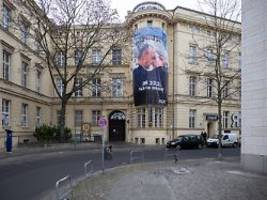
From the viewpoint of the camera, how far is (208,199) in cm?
1126

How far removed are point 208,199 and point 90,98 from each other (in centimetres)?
4235

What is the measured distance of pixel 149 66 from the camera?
152 ft

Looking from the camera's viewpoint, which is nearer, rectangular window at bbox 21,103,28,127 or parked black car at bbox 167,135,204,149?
rectangular window at bbox 21,103,28,127

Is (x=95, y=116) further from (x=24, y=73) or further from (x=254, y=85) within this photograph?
(x=254, y=85)

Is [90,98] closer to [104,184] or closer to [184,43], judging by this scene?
[184,43]

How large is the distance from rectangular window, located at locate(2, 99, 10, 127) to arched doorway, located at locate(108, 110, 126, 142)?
18.4 metres

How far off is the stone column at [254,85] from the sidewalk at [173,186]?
51.6 inches

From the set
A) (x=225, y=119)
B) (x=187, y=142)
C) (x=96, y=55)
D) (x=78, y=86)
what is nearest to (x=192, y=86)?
(x=225, y=119)

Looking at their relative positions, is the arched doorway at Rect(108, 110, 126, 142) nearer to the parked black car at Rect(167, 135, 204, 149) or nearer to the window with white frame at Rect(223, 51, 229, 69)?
the parked black car at Rect(167, 135, 204, 149)

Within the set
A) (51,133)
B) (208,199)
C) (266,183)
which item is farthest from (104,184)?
(51,133)

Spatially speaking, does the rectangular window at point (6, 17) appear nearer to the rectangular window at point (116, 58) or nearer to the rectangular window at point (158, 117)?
the rectangular window at point (116, 58)

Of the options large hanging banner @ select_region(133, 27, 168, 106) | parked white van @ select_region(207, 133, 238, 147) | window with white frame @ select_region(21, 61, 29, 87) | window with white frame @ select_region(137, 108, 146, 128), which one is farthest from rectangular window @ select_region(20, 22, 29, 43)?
parked white van @ select_region(207, 133, 238, 147)

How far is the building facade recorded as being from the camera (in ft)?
152

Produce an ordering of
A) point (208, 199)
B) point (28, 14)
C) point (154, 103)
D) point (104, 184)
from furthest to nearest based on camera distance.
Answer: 1. point (154, 103)
2. point (28, 14)
3. point (104, 184)
4. point (208, 199)
